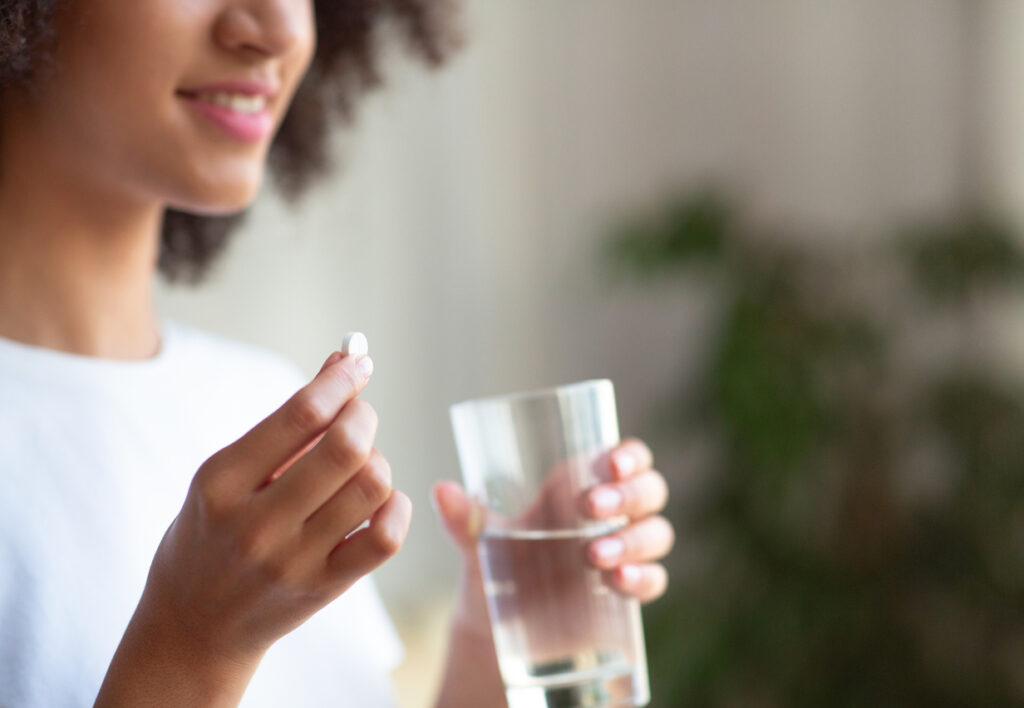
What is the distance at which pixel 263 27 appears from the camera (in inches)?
29.4

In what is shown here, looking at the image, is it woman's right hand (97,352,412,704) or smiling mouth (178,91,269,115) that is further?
smiling mouth (178,91,269,115)

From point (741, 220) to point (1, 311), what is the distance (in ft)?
6.03

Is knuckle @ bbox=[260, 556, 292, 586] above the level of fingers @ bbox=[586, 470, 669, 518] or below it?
above

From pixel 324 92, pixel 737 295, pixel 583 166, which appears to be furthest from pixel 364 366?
pixel 583 166

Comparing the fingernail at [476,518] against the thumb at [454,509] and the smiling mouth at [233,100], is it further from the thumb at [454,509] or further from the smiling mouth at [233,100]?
the smiling mouth at [233,100]

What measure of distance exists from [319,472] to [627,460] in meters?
0.33

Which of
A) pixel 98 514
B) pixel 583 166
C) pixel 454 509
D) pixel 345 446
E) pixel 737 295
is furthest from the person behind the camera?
pixel 583 166

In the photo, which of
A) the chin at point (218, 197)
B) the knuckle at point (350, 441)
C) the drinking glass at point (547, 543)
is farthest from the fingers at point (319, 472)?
the chin at point (218, 197)

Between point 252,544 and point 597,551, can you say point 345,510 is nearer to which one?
point 252,544

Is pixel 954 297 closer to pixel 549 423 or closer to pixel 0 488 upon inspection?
pixel 549 423

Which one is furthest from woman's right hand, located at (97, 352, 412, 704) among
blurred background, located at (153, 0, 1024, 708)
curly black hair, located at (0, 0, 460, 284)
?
blurred background, located at (153, 0, 1024, 708)

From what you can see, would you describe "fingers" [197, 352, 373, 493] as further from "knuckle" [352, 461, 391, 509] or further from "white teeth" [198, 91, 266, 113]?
"white teeth" [198, 91, 266, 113]

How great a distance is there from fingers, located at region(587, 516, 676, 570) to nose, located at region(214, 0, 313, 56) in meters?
0.43

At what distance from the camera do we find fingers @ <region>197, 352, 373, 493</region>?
471 mm
